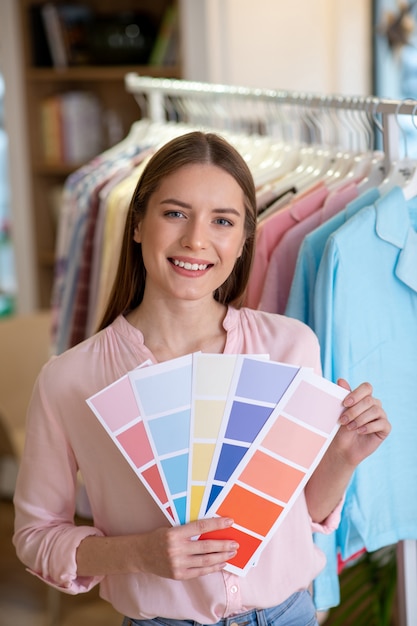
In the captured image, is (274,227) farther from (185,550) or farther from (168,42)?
(168,42)

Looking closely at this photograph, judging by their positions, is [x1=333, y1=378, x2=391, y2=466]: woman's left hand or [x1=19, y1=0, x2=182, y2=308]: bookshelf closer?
[x1=333, y1=378, x2=391, y2=466]: woman's left hand

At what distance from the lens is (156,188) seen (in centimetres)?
139

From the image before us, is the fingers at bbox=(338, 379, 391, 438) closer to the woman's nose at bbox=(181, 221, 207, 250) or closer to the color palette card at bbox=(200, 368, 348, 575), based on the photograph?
the color palette card at bbox=(200, 368, 348, 575)

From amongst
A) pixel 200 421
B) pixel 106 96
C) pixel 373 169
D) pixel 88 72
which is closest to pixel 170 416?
pixel 200 421

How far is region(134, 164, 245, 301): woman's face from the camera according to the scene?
4.40ft

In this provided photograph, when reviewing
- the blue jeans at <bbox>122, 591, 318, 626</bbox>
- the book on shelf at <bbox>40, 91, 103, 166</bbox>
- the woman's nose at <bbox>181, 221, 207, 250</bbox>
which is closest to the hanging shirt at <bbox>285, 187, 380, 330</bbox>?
the woman's nose at <bbox>181, 221, 207, 250</bbox>

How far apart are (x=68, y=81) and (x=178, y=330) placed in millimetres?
3162

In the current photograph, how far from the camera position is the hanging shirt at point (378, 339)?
5.17 ft

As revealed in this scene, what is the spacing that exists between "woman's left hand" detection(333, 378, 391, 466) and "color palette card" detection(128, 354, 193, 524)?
216mm

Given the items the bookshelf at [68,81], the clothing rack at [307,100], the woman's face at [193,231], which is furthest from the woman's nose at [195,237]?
the bookshelf at [68,81]

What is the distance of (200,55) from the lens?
361 centimetres

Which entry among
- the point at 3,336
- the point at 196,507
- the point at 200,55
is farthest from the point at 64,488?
the point at 200,55

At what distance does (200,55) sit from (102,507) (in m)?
2.55

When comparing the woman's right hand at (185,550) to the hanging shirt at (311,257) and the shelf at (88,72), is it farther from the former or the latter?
the shelf at (88,72)
